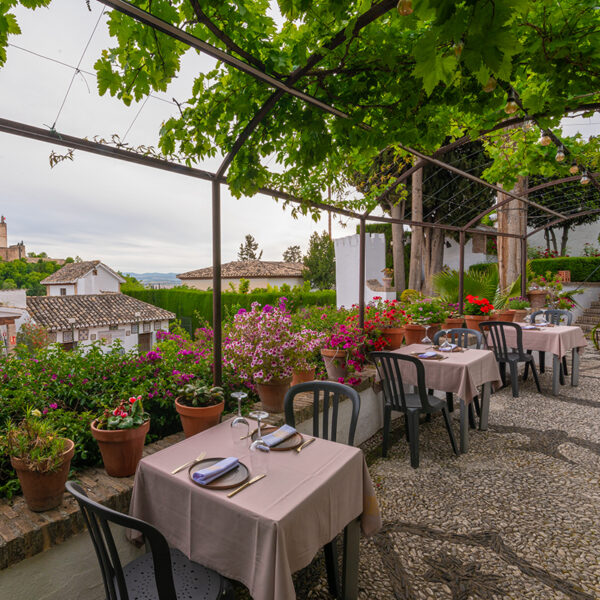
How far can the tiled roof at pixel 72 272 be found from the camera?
17609 millimetres

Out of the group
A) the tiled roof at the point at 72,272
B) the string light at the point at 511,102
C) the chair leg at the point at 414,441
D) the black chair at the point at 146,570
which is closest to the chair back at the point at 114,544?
the black chair at the point at 146,570

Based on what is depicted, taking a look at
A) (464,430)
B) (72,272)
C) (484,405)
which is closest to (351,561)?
(464,430)

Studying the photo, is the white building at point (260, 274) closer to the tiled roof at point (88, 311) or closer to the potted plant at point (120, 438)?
the tiled roof at point (88, 311)

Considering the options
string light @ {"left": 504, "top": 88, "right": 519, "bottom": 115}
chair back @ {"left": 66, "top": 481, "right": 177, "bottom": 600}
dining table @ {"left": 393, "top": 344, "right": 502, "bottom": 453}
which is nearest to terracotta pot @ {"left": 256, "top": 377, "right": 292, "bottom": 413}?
dining table @ {"left": 393, "top": 344, "right": 502, "bottom": 453}

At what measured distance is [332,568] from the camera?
5.97ft

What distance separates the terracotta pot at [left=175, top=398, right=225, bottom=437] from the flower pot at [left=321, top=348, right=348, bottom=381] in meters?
1.46

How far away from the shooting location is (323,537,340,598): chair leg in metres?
1.81

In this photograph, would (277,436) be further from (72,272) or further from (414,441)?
(72,272)

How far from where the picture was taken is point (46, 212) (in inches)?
216

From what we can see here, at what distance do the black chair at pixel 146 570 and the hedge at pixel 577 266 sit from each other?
12.9 metres

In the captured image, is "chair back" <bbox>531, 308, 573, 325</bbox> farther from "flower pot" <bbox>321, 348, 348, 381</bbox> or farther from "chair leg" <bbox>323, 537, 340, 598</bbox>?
"chair leg" <bbox>323, 537, 340, 598</bbox>

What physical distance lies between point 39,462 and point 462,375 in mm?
3096

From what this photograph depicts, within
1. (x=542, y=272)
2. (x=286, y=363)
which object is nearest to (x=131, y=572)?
(x=286, y=363)

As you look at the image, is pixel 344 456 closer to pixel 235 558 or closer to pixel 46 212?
pixel 235 558
